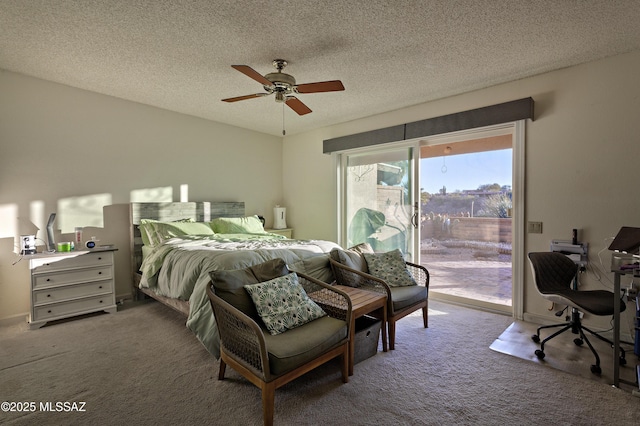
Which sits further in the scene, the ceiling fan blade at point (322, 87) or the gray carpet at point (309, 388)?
the ceiling fan blade at point (322, 87)

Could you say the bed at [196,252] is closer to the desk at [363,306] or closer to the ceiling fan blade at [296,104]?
the desk at [363,306]

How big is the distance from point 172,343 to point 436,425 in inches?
87.9

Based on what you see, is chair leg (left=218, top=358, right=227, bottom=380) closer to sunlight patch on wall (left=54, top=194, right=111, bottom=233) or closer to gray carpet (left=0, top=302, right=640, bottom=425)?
gray carpet (left=0, top=302, right=640, bottom=425)

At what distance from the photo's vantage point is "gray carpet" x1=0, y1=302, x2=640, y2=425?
72.2 inches

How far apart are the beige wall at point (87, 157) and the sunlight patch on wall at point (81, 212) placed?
0.01m

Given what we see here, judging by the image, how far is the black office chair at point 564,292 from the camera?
7.91 ft

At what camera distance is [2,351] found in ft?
8.58

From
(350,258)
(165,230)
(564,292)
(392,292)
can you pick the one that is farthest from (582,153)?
(165,230)

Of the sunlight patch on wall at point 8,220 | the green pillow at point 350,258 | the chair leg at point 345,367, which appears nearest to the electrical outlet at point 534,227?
the green pillow at point 350,258

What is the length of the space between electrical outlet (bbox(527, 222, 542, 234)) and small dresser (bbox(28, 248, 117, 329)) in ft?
15.2

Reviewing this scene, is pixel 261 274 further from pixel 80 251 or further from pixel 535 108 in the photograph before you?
pixel 535 108

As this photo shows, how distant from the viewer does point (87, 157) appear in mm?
3725

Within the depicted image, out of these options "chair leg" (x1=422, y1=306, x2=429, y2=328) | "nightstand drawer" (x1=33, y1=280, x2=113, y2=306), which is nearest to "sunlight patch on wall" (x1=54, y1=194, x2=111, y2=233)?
"nightstand drawer" (x1=33, y1=280, x2=113, y2=306)

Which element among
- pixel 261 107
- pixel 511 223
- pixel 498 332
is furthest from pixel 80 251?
pixel 511 223
